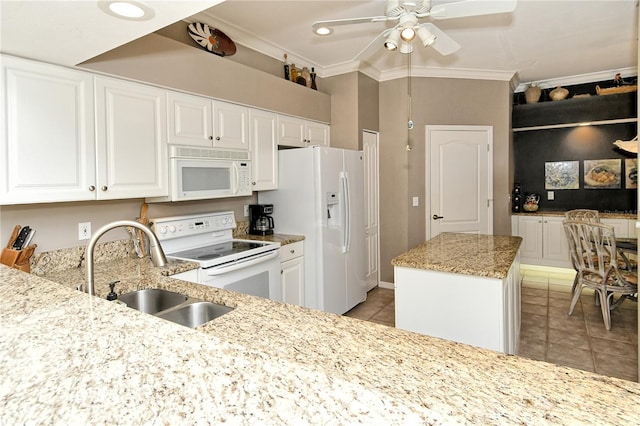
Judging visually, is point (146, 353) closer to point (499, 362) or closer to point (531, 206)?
point (499, 362)

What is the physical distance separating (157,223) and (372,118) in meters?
2.83

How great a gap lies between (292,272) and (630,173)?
476cm

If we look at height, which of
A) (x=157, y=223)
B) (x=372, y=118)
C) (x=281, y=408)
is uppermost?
(x=372, y=118)

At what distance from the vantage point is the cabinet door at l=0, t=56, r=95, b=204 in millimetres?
1856

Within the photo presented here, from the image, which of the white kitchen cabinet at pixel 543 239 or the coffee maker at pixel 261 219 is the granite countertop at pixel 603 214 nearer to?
the white kitchen cabinet at pixel 543 239

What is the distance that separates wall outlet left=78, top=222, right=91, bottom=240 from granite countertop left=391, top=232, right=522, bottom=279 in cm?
198

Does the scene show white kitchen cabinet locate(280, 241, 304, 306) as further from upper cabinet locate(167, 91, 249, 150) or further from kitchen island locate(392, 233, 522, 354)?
kitchen island locate(392, 233, 522, 354)

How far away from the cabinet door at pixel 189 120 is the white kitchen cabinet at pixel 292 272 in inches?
43.6

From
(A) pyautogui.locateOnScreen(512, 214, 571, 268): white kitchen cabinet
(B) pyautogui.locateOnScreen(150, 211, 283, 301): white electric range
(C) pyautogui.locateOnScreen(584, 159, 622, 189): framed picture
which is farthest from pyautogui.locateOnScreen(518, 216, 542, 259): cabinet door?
(B) pyautogui.locateOnScreen(150, 211, 283, 301): white electric range

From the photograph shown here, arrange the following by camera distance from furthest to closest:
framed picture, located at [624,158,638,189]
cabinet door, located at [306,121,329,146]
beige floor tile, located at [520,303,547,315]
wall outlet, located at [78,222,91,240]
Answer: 1. framed picture, located at [624,158,638,189]
2. cabinet door, located at [306,121,329,146]
3. beige floor tile, located at [520,303,547,315]
4. wall outlet, located at [78,222,91,240]

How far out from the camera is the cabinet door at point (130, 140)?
2.21 metres

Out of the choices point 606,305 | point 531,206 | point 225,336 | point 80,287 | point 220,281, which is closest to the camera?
point 225,336

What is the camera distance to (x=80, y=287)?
6.25 feet

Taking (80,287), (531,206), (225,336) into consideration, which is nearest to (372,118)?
(531,206)
